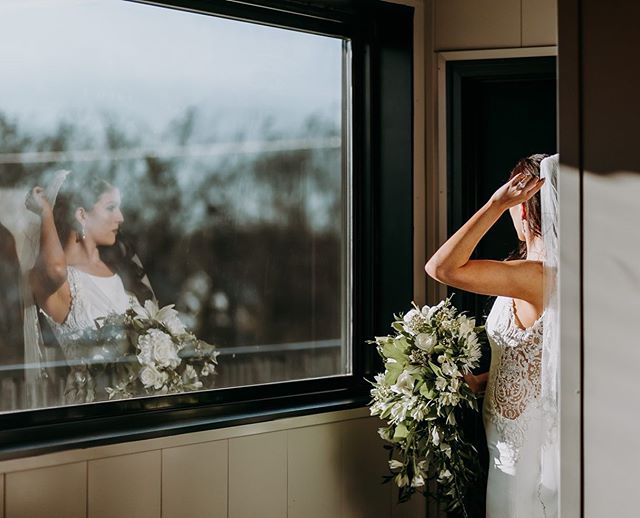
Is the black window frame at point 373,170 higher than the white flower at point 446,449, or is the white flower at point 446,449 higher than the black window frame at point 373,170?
the black window frame at point 373,170

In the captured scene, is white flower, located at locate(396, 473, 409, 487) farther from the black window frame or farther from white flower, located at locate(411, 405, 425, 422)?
the black window frame

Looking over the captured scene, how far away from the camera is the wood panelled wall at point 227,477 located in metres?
2.33

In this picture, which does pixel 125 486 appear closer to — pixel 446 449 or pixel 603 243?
pixel 446 449

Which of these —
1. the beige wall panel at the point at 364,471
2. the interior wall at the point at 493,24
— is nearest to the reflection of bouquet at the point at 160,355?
the beige wall panel at the point at 364,471

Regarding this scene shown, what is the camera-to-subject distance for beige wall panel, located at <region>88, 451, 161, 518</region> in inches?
94.7

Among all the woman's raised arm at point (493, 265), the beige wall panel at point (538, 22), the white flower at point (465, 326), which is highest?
the beige wall panel at point (538, 22)

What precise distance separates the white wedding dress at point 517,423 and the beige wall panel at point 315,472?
23.9 inches

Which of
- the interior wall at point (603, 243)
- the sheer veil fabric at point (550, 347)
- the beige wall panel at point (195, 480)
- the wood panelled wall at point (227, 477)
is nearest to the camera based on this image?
the interior wall at point (603, 243)

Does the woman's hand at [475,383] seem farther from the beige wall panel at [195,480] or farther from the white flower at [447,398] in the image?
the beige wall panel at [195,480]

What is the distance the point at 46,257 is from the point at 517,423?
1.57 metres

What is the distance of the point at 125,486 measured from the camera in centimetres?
246

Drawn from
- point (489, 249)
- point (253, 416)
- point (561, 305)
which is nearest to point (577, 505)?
point (561, 305)

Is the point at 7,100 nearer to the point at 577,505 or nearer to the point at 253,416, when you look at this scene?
the point at 253,416

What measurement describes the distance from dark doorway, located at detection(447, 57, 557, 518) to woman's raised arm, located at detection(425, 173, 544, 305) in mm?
633
